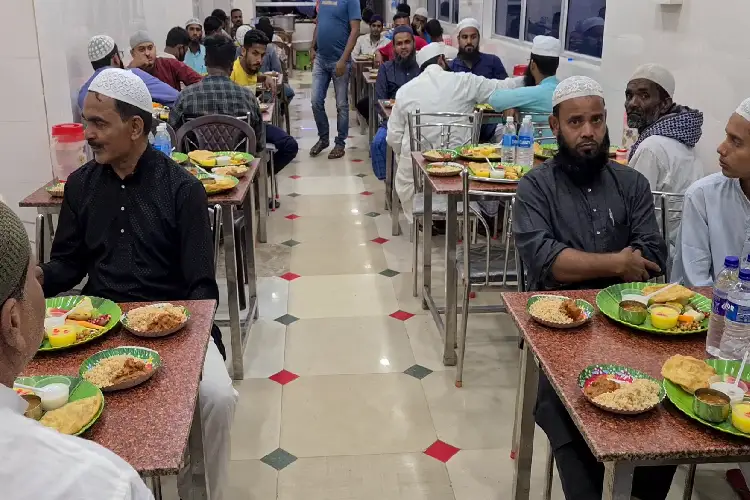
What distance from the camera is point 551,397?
70.5 inches

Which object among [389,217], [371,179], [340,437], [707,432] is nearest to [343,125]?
[371,179]

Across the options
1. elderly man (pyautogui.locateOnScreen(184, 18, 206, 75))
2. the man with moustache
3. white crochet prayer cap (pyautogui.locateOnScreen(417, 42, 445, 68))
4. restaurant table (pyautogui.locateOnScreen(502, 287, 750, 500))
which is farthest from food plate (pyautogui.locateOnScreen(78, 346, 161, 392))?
elderly man (pyautogui.locateOnScreen(184, 18, 206, 75))

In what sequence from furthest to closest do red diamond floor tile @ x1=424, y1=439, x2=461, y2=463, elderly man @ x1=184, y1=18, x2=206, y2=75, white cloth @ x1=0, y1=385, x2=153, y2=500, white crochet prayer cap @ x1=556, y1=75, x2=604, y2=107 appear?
1. elderly man @ x1=184, y1=18, x2=206, y2=75
2. red diamond floor tile @ x1=424, y1=439, x2=461, y2=463
3. white crochet prayer cap @ x1=556, y1=75, x2=604, y2=107
4. white cloth @ x1=0, y1=385, x2=153, y2=500

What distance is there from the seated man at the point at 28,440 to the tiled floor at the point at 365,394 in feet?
5.12

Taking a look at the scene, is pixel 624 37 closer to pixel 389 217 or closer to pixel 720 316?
pixel 389 217

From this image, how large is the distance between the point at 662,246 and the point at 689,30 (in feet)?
5.73

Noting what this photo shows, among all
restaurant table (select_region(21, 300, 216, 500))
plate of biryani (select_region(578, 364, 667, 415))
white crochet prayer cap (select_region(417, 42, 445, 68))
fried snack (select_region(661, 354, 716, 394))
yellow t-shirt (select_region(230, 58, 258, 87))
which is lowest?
restaurant table (select_region(21, 300, 216, 500))

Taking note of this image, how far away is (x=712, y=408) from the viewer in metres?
1.24

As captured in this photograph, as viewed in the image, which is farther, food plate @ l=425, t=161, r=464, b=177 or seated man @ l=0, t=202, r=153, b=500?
food plate @ l=425, t=161, r=464, b=177

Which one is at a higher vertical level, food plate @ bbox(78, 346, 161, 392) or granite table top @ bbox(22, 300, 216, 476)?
food plate @ bbox(78, 346, 161, 392)

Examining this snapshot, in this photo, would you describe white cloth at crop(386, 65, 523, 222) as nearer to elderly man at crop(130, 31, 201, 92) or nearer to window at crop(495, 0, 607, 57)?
window at crop(495, 0, 607, 57)

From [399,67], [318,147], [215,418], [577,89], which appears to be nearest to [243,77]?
[399,67]

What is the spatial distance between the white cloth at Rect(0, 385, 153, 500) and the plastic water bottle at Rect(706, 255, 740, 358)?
125cm

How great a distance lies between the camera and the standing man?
696 centimetres
